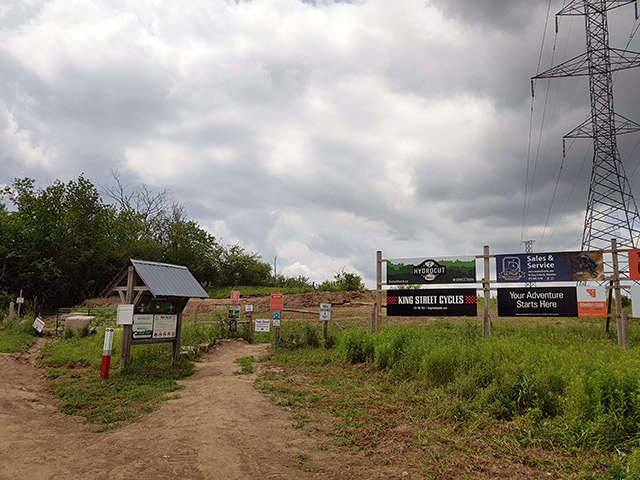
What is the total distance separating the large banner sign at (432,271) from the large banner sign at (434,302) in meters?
0.35

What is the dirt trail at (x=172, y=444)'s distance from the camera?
15.5 ft

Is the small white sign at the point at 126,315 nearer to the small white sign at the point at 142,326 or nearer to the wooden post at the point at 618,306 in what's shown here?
the small white sign at the point at 142,326

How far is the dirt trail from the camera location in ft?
15.5

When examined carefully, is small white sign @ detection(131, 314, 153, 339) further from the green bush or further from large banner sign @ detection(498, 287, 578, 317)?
large banner sign @ detection(498, 287, 578, 317)

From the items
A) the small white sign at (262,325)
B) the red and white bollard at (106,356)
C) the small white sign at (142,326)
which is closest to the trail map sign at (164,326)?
the small white sign at (142,326)

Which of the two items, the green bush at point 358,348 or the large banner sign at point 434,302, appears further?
the large banner sign at point 434,302

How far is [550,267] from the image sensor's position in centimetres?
1345

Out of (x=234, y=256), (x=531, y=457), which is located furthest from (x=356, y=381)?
(x=234, y=256)

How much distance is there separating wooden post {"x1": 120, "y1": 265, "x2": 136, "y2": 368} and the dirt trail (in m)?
2.47

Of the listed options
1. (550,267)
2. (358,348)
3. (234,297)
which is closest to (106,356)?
(358,348)

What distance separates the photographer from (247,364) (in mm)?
12398

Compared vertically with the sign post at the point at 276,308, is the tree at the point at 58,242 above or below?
above

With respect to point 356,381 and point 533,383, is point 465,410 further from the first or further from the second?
point 356,381

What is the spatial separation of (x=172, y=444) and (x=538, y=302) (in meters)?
11.8
